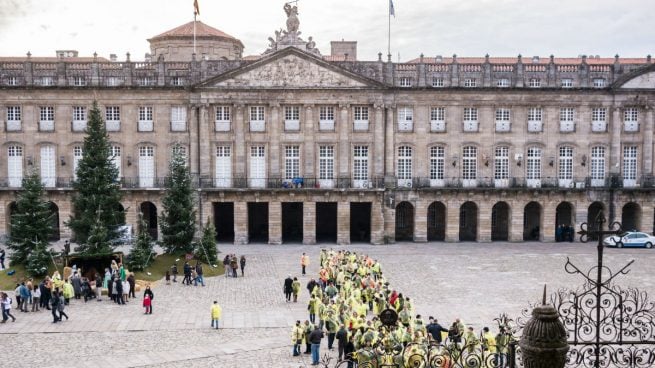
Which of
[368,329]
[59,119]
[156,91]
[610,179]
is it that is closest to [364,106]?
[156,91]

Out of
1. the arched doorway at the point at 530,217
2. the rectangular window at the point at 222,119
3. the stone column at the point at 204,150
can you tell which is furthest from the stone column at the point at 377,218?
the arched doorway at the point at 530,217

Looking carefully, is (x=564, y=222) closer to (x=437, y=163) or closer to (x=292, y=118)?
(x=437, y=163)

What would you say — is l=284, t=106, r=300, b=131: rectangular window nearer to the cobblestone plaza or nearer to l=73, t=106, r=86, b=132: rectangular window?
the cobblestone plaza

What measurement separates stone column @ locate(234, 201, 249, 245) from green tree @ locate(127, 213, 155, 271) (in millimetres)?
12405

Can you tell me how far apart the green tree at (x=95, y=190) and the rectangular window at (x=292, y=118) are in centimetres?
1614

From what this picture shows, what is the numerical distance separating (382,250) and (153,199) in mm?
17618

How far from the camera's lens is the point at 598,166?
53219mm

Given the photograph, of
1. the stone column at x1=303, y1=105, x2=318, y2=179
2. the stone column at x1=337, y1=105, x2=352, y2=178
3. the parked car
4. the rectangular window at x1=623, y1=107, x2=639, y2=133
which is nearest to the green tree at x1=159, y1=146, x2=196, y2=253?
the stone column at x1=303, y1=105, x2=318, y2=179

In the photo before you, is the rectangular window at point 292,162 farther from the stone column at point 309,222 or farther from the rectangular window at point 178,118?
the rectangular window at point 178,118

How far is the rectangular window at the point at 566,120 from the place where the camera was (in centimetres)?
5281

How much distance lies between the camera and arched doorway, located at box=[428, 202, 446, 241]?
56.6 m

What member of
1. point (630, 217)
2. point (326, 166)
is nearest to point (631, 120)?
point (630, 217)

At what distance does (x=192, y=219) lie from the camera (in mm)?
40781

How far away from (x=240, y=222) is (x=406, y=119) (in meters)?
14.8
